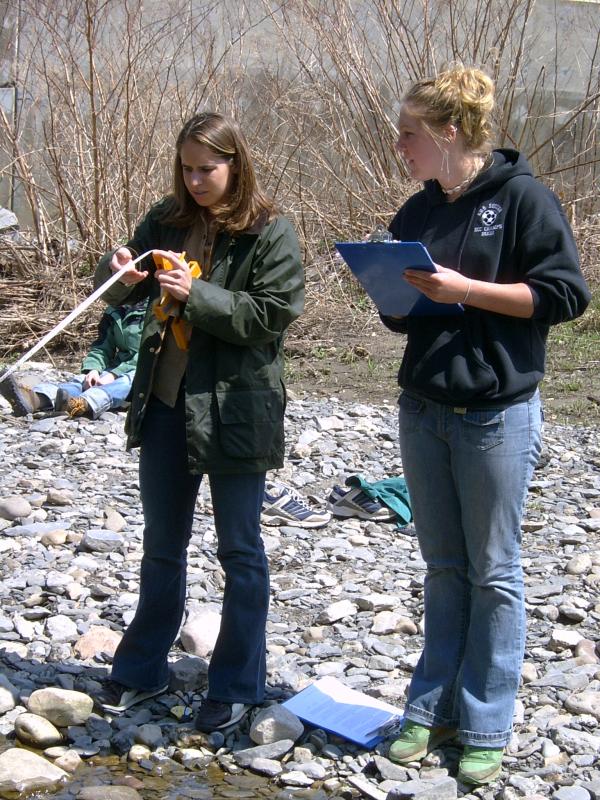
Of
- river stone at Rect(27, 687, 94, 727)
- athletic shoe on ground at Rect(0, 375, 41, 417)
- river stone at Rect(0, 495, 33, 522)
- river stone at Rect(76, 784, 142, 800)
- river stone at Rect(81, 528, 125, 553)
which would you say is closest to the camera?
river stone at Rect(76, 784, 142, 800)

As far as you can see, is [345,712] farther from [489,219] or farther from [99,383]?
[99,383]

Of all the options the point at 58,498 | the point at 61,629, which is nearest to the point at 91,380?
the point at 58,498

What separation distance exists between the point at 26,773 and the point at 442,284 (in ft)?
6.38

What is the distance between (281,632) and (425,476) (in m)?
1.54

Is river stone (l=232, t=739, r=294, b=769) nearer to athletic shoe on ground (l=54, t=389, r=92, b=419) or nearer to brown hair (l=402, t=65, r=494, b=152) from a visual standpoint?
brown hair (l=402, t=65, r=494, b=152)

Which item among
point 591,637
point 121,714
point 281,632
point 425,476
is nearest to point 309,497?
point 281,632

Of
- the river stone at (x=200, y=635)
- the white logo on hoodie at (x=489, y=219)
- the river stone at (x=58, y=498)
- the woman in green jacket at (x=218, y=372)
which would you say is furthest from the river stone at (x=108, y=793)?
the river stone at (x=58, y=498)

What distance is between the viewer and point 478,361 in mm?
2994

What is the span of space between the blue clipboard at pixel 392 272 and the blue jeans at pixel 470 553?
270 mm

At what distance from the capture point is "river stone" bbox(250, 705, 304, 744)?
3477 millimetres

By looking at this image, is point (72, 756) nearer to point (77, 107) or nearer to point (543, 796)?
point (543, 796)

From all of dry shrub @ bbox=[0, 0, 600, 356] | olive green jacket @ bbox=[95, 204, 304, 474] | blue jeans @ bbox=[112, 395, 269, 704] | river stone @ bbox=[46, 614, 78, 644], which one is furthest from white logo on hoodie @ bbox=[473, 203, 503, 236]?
dry shrub @ bbox=[0, 0, 600, 356]

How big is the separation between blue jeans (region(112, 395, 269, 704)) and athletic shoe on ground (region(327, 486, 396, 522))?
2.32 metres

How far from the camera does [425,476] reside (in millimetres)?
3164
